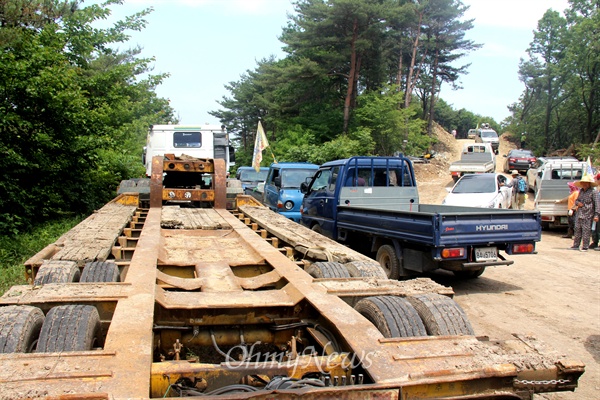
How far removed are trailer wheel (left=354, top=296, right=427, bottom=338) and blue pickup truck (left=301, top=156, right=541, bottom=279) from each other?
4.16 meters

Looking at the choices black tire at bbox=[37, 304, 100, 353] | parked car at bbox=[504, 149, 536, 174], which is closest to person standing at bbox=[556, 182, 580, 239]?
black tire at bbox=[37, 304, 100, 353]

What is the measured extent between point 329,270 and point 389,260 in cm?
424

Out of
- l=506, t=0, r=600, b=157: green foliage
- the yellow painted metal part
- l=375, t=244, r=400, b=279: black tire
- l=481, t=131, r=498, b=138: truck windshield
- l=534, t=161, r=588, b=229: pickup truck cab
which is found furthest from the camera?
l=481, t=131, r=498, b=138: truck windshield

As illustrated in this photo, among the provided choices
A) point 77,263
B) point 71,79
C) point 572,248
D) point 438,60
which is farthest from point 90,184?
point 438,60

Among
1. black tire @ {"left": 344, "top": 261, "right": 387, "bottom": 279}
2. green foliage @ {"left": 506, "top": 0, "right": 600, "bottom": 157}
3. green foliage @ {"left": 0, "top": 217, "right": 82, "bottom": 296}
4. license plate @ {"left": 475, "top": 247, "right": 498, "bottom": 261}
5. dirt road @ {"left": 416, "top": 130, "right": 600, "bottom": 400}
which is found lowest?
dirt road @ {"left": 416, "top": 130, "right": 600, "bottom": 400}

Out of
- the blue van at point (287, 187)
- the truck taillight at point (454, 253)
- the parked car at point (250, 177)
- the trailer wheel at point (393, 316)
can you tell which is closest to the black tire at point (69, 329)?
the trailer wheel at point (393, 316)

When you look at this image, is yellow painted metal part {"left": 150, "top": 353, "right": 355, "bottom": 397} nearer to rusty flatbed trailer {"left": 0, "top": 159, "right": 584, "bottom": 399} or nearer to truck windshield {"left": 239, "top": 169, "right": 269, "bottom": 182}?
rusty flatbed trailer {"left": 0, "top": 159, "right": 584, "bottom": 399}

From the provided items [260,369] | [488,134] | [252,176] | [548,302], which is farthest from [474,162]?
[260,369]

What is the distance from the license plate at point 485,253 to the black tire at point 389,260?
120cm

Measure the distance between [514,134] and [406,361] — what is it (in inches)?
2416

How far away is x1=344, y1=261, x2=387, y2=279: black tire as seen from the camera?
Answer: 4.23 meters

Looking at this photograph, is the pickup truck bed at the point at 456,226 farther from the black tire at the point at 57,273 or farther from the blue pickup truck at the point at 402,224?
the black tire at the point at 57,273

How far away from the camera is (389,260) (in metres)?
8.41

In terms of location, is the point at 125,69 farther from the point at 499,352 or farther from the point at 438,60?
the point at 438,60
